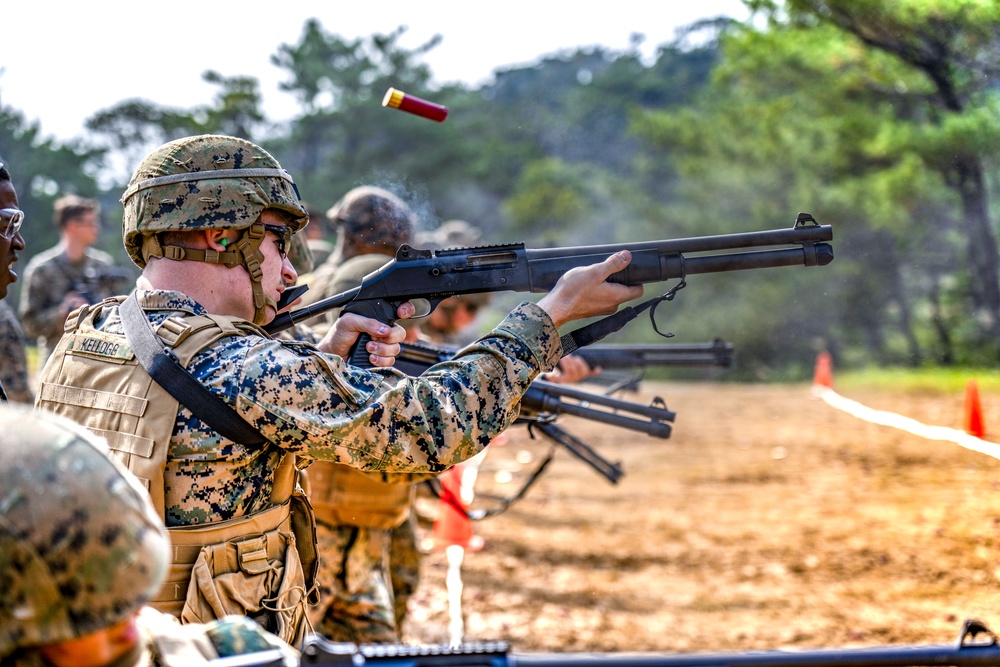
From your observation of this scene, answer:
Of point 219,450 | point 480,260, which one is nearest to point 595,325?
point 480,260

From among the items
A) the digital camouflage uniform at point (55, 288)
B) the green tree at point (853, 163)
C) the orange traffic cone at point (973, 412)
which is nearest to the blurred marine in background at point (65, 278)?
the digital camouflage uniform at point (55, 288)

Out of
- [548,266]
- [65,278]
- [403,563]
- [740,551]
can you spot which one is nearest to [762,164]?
[740,551]

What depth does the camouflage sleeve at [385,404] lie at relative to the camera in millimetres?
2510

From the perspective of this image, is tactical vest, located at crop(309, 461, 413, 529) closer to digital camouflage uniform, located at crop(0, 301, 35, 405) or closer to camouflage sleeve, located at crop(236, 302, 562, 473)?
camouflage sleeve, located at crop(236, 302, 562, 473)

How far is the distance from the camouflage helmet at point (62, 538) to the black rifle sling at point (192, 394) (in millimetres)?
820

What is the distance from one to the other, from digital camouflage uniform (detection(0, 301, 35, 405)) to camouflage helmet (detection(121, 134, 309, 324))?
16.1ft

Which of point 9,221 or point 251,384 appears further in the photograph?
point 9,221

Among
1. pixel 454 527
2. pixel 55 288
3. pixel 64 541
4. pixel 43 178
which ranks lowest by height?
pixel 454 527

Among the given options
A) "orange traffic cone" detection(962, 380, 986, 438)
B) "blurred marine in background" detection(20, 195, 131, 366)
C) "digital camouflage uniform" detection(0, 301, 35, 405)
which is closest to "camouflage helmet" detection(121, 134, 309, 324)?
"digital camouflage uniform" detection(0, 301, 35, 405)

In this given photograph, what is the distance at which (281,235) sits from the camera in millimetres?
2990

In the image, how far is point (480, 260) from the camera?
3.25m

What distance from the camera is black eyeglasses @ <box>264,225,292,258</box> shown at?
2.95m

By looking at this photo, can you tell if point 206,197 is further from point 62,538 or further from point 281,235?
point 62,538

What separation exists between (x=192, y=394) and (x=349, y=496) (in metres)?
2.20
